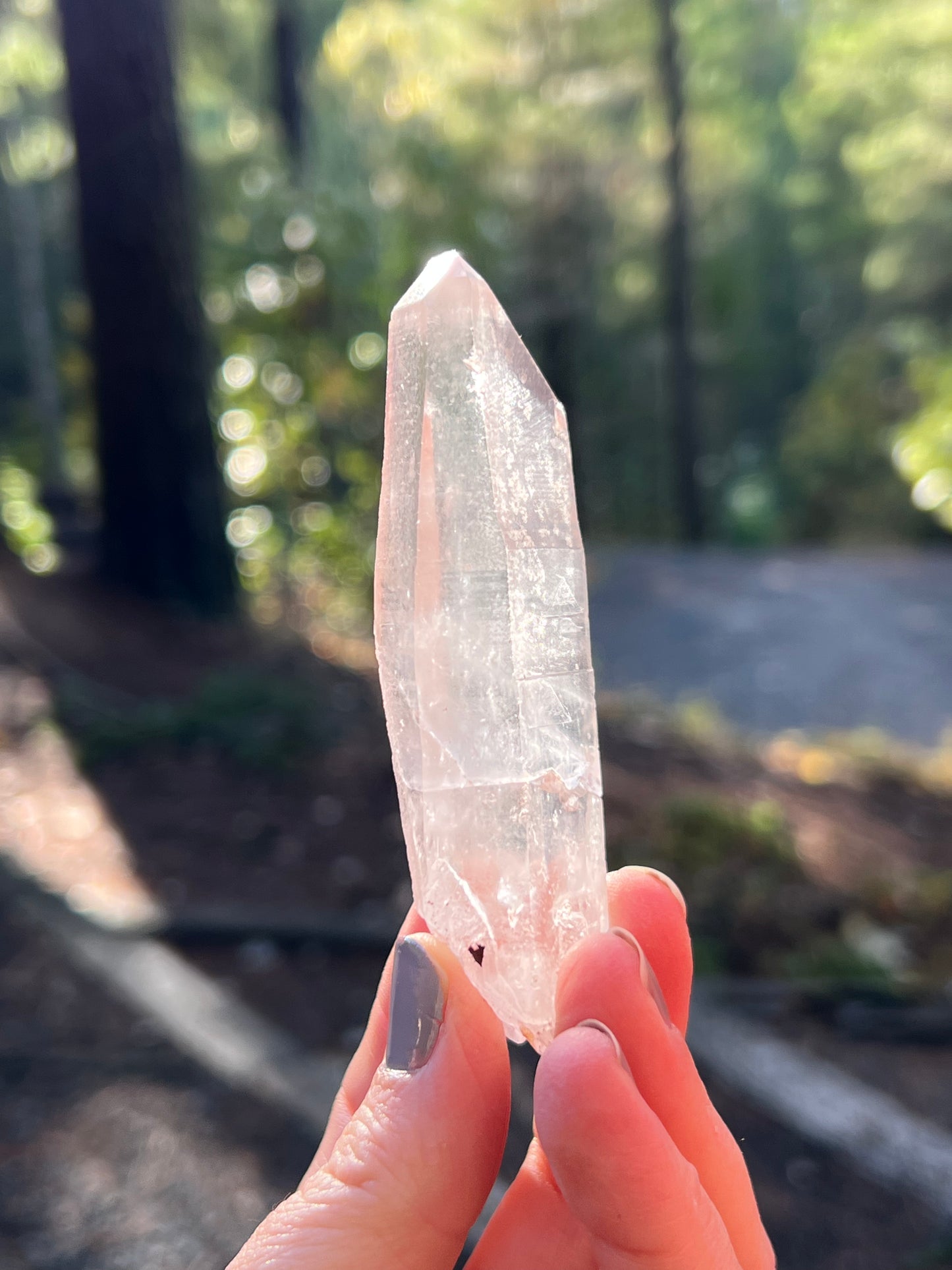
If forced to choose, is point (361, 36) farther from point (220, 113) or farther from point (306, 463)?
point (220, 113)

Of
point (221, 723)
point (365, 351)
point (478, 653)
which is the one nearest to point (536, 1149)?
point (478, 653)

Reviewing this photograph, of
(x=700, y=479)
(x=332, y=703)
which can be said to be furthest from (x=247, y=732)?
(x=700, y=479)

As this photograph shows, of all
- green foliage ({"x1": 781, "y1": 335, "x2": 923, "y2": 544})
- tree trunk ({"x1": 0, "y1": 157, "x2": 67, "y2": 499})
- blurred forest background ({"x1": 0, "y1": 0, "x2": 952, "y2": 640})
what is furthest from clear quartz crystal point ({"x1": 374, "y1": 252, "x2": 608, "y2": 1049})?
green foliage ({"x1": 781, "y1": 335, "x2": 923, "y2": 544})

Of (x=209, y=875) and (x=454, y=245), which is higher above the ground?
(x=454, y=245)

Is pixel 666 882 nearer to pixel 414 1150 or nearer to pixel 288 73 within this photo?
pixel 414 1150

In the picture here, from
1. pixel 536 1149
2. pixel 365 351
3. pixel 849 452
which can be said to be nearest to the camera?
pixel 536 1149

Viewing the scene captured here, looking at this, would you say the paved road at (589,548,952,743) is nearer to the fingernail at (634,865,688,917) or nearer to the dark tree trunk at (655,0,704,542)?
the dark tree trunk at (655,0,704,542)
